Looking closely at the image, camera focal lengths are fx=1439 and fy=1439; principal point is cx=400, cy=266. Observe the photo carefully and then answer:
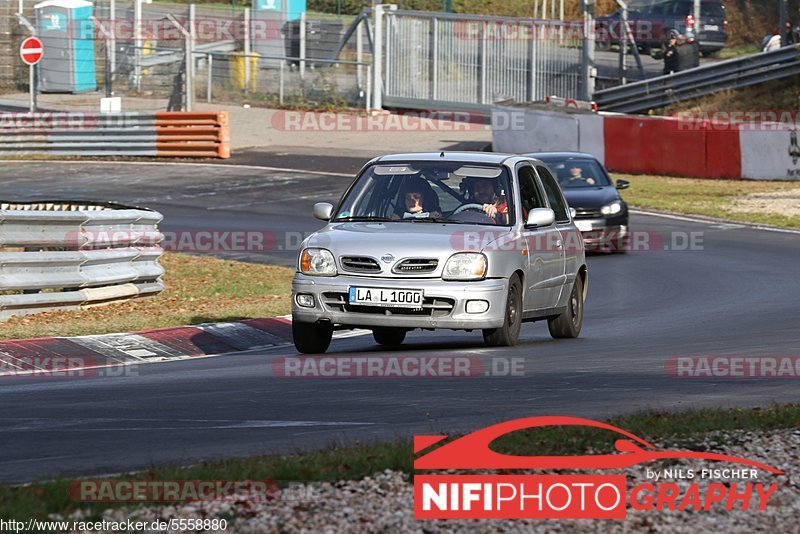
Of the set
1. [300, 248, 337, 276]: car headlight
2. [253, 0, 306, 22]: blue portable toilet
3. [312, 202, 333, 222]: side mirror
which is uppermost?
[253, 0, 306, 22]: blue portable toilet

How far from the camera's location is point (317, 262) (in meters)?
11.4

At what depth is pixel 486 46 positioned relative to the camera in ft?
141

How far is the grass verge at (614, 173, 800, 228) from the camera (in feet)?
89.5

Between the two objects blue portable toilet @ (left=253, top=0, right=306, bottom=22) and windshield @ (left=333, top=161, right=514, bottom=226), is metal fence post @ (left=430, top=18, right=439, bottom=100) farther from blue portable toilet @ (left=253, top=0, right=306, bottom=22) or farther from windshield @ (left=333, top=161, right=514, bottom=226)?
windshield @ (left=333, top=161, right=514, bottom=226)

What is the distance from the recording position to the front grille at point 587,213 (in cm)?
2195

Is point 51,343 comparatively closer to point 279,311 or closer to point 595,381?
point 279,311

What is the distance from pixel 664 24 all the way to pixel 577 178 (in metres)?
22.0

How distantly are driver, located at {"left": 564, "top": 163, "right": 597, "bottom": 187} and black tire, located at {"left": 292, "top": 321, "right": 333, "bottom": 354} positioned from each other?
1170cm

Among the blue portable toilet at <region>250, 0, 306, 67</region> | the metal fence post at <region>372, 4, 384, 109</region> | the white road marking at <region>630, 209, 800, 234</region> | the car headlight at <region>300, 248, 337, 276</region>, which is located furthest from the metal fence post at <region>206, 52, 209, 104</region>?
the car headlight at <region>300, 248, 337, 276</region>

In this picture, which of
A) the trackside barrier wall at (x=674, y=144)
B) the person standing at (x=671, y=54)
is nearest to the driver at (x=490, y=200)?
the trackside barrier wall at (x=674, y=144)

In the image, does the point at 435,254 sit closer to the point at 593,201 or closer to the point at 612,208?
the point at 593,201

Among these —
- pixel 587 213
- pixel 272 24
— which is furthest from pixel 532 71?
pixel 587 213

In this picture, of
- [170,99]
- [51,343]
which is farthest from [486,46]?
[51,343]

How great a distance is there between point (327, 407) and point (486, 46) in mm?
35104
